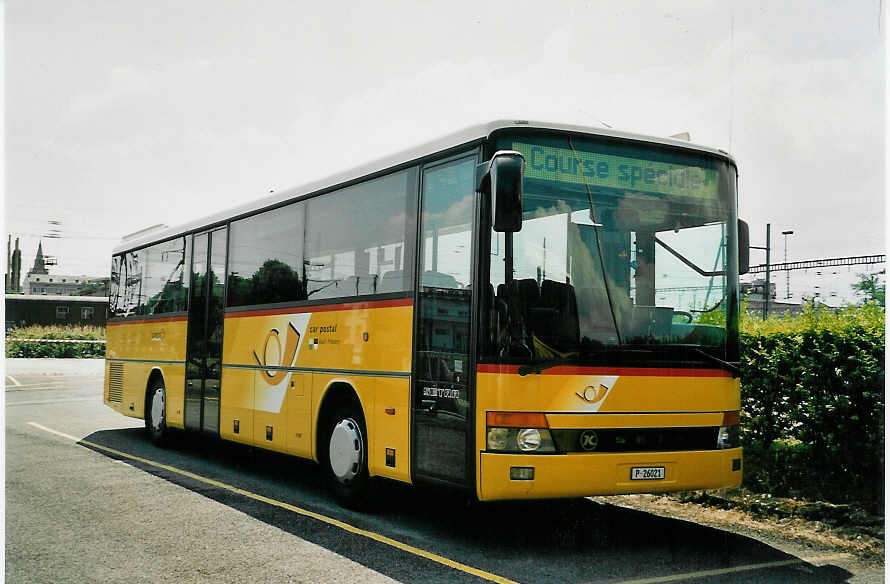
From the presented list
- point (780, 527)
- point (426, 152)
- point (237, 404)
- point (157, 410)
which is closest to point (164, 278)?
point (157, 410)

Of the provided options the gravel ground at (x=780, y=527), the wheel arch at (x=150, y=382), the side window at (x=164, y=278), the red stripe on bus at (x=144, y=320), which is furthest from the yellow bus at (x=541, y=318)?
the wheel arch at (x=150, y=382)

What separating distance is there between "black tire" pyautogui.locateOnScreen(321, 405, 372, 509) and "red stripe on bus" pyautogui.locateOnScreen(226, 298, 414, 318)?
0.98 metres

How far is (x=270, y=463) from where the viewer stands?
12.6 m

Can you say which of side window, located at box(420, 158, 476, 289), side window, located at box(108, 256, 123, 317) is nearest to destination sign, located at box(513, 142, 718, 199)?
side window, located at box(420, 158, 476, 289)

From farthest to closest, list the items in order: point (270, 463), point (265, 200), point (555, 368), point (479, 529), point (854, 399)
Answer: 1. point (270, 463)
2. point (265, 200)
3. point (854, 399)
4. point (479, 529)
5. point (555, 368)

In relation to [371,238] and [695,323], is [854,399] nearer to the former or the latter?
→ [695,323]

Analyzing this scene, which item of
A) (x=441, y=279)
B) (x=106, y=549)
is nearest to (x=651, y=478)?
(x=441, y=279)

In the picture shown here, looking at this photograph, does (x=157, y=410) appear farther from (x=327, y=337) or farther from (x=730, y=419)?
(x=730, y=419)

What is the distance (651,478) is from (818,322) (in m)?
3.15

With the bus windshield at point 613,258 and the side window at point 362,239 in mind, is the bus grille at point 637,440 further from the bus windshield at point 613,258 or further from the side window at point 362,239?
the side window at point 362,239

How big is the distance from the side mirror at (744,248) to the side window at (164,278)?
8.28 meters

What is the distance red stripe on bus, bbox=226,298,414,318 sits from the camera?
827cm

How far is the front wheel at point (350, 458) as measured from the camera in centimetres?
873

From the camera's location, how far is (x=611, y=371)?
7043mm
